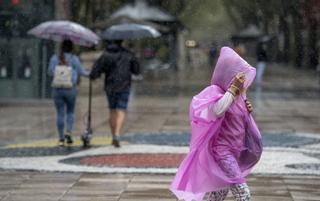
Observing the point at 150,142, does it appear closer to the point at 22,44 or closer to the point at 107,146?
the point at 107,146

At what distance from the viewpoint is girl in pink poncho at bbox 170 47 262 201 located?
6.73 m

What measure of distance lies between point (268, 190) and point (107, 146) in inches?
184

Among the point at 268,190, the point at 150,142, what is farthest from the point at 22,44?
the point at 268,190

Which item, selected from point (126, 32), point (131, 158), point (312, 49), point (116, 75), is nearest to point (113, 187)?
point (131, 158)

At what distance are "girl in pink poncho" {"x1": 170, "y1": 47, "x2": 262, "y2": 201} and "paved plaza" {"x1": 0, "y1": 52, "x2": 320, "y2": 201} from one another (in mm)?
2071

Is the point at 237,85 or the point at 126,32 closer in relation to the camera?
the point at 237,85

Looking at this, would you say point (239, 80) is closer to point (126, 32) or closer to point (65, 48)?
point (65, 48)

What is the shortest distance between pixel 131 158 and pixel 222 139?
17.9 feet

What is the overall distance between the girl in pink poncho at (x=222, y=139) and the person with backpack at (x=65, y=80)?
6.58m

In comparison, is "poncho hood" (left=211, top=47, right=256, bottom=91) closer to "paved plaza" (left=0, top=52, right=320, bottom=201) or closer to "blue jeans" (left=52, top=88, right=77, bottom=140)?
"paved plaza" (left=0, top=52, right=320, bottom=201)

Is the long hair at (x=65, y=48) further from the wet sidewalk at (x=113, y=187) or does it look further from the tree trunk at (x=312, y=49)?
the tree trunk at (x=312, y=49)

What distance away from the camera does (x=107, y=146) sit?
1370 cm

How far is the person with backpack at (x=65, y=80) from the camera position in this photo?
13.3 m

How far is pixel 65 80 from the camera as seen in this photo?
13.3m
